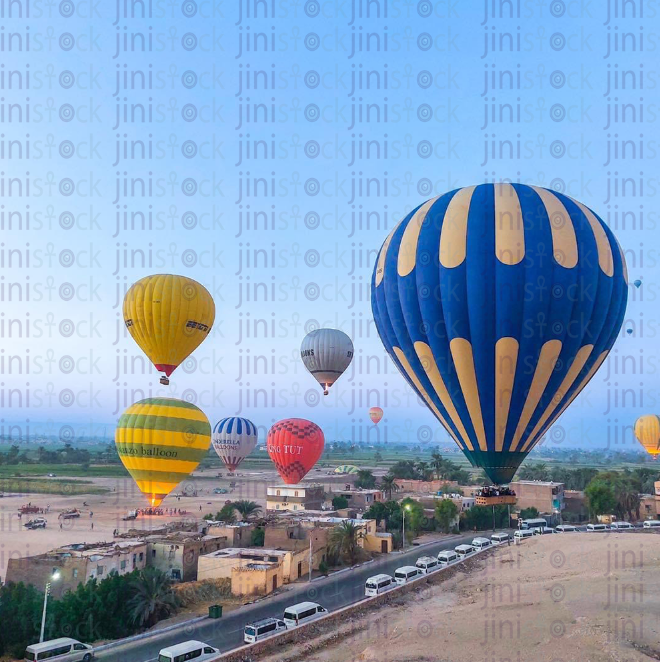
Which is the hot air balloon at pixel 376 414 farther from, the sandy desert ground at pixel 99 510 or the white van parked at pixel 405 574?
the white van parked at pixel 405 574

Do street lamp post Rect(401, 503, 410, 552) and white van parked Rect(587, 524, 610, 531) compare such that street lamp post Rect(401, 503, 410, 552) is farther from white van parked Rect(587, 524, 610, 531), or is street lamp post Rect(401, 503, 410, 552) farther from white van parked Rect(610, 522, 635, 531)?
white van parked Rect(610, 522, 635, 531)

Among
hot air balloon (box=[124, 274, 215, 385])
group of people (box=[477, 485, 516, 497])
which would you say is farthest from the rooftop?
group of people (box=[477, 485, 516, 497])

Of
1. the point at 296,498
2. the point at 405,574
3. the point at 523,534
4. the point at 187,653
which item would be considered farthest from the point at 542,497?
the point at 187,653

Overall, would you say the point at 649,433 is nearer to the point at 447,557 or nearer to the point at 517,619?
the point at 447,557

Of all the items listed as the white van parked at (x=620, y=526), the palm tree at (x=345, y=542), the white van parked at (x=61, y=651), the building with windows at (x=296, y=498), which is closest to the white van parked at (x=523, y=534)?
the white van parked at (x=620, y=526)

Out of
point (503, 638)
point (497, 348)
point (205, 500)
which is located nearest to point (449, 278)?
point (497, 348)

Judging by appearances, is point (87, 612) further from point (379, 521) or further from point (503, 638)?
point (379, 521)
